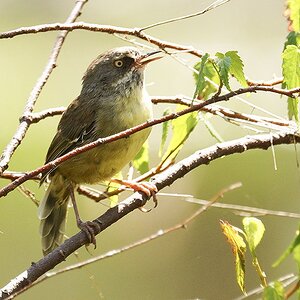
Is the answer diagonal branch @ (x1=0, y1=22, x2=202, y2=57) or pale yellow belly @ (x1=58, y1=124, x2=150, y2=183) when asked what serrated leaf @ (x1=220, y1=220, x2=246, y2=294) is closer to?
diagonal branch @ (x1=0, y1=22, x2=202, y2=57)

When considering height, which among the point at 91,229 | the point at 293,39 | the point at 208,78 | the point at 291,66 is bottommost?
the point at 91,229

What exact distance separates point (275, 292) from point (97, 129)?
1950 millimetres

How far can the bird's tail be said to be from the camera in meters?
4.07

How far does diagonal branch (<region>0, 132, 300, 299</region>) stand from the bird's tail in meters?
0.87

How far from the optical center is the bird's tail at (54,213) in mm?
4066

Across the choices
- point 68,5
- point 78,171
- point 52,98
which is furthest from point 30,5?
point 78,171

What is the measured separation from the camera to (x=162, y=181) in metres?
3.22

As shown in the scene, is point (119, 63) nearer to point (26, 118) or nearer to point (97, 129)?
point (97, 129)

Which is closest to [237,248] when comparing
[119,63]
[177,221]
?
[119,63]

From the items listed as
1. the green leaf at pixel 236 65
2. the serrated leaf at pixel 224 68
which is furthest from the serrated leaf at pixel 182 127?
the serrated leaf at pixel 224 68

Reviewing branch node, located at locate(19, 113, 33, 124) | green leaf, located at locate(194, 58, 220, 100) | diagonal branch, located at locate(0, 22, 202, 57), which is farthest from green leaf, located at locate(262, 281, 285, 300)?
branch node, located at locate(19, 113, 33, 124)

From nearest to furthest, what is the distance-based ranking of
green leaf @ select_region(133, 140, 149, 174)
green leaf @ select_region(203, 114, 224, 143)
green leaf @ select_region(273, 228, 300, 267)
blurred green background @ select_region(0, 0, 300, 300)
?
1. green leaf @ select_region(273, 228, 300, 267)
2. green leaf @ select_region(203, 114, 224, 143)
3. green leaf @ select_region(133, 140, 149, 174)
4. blurred green background @ select_region(0, 0, 300, 300)

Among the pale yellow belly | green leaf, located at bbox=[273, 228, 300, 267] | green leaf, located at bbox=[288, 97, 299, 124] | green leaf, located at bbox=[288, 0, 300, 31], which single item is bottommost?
green leaf, located at bbox=[273, 228, 300, 267]

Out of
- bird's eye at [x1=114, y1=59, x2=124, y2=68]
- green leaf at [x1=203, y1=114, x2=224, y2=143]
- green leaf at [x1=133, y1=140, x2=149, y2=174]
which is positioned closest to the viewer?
green leaf at [x1=203, y1=114, x2=224, y2=143]
